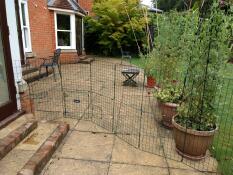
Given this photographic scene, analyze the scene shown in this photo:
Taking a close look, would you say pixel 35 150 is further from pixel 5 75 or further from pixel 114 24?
pixel 114 24

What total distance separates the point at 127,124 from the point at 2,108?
2140mm

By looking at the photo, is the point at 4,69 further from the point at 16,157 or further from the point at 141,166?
the point at 141,166

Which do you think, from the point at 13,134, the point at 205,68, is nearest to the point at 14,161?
the point at 13,134

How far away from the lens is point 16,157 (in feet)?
9.37

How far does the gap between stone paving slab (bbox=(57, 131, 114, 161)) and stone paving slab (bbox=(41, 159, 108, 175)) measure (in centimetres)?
12

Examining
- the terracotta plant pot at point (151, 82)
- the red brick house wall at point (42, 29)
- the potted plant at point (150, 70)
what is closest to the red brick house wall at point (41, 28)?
the red brick house wall at point (42, 29)

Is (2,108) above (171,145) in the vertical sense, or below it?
above

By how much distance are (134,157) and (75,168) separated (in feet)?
2.75

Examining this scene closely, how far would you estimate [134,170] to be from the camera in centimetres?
296

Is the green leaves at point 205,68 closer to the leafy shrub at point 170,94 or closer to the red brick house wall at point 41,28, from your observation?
the leafy shrub at point 170,94

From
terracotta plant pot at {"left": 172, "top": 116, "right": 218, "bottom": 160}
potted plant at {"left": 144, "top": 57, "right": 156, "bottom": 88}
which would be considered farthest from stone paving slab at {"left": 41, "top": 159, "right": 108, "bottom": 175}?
potted plant at {"left": 144, "top": 57, "right": 156, "bottom": 88}

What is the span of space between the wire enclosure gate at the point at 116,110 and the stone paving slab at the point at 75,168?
2.68 feet

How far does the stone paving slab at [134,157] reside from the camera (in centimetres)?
314

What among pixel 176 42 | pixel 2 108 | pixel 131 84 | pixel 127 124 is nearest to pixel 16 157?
pixel 2 108
